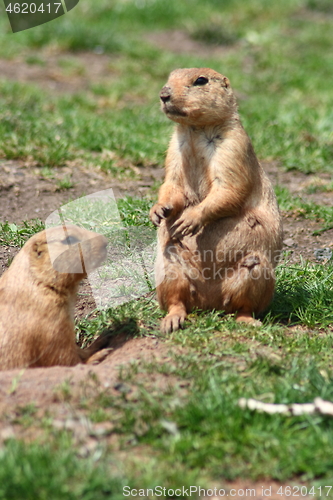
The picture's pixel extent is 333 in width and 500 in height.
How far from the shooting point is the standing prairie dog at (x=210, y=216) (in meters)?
4.68

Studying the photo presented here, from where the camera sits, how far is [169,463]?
3.07 metres

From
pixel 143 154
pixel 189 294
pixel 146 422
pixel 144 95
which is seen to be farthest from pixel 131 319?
pixel 144 95

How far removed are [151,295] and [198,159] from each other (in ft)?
4.05

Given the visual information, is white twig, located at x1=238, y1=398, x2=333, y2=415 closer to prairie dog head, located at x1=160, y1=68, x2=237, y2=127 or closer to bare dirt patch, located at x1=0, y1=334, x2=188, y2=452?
bare dirt patch, located at x1=0, y1=334, x2=188, y2=452

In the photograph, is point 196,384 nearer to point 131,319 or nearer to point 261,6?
point 131,319

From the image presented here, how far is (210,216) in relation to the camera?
4.69m

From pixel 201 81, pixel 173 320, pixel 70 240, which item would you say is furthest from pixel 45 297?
pixel 201 81

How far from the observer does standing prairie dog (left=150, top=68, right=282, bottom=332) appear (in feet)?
15.4

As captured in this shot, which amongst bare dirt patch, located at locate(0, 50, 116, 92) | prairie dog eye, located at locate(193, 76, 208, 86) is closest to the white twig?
prairie dog eye, located at locate(193, 76, 208, 86)

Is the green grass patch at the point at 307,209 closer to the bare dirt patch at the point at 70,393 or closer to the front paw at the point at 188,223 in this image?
the front paw at the point at 188,223

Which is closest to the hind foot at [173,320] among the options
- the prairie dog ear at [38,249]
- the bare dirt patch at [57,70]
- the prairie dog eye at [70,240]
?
the prairie dog eye at [70,240]

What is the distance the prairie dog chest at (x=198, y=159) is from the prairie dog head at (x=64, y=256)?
892mm

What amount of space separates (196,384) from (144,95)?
24.2 ft

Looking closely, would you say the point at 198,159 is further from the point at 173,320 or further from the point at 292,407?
the point at 292,407
